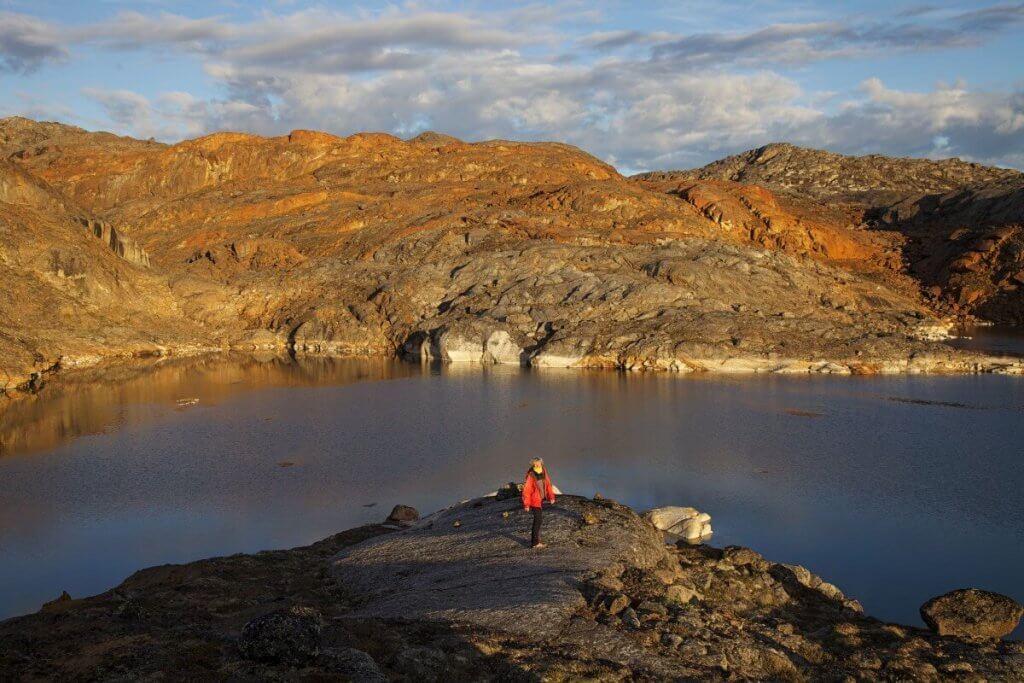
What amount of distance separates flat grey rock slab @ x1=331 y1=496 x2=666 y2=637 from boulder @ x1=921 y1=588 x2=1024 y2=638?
584 centimetres

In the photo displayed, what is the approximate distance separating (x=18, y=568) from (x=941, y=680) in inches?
851

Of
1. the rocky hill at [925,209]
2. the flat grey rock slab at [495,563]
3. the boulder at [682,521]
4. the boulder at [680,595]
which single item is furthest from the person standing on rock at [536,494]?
the rocky hill at [925,209]

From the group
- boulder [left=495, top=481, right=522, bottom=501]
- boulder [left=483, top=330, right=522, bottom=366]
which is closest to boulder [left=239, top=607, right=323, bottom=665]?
boulder [left=495, top=481, right=522, bottom=501]

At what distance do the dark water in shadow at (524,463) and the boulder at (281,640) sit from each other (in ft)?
32.1

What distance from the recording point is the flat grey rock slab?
15.8 meters

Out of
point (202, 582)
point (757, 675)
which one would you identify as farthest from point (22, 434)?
point (757, 675)

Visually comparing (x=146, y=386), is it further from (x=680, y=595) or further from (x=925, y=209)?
(x=925, y=209)

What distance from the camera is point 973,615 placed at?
16.8 metres

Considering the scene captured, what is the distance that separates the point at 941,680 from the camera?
14289mm

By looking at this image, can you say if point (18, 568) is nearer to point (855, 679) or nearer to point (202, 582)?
point (202, 582)

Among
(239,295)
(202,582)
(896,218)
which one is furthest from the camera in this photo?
(896,218)

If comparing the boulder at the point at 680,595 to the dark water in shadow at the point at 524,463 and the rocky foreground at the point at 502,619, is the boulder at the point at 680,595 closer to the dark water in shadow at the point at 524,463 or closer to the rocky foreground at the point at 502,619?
the rocky foreground at the point at 502,619

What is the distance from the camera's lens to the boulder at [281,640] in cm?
1233

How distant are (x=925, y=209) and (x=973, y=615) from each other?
397 feet
